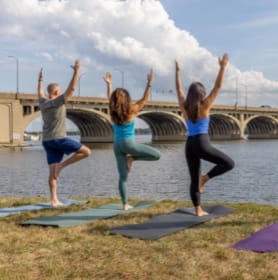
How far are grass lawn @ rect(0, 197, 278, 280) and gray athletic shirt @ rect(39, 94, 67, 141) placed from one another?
1.99 meters

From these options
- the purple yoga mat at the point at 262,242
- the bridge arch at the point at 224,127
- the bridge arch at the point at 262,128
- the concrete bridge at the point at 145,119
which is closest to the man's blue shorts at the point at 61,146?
the purple yoga mat at the point at 262,242

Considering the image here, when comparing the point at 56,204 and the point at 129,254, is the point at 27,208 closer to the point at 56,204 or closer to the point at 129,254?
the point at 56,204

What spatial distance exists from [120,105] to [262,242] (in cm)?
335

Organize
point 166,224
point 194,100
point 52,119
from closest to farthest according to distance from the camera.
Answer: point 166,224
point 194,100
point 52,119

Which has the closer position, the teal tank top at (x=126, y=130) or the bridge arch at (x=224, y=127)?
the teal tank top at (x=126, y=130)

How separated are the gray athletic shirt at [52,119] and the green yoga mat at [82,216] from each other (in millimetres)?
1597

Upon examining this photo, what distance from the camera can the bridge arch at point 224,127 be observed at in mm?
94312

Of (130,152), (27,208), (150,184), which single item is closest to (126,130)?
(130,152)

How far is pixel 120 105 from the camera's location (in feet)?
23.5

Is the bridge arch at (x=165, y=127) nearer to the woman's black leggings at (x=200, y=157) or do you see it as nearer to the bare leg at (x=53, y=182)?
the bare leg at (x=53, y=182)

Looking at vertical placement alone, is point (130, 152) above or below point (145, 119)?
below

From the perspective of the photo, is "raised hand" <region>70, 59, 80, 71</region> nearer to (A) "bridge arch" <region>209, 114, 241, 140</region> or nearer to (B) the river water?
(B) the river water

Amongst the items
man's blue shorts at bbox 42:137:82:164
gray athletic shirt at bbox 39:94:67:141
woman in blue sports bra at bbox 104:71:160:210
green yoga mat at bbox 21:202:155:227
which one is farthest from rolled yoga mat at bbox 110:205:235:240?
gray athletic shirt at bbox 39:94:67:141

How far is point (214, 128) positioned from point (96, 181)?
8502 cm
